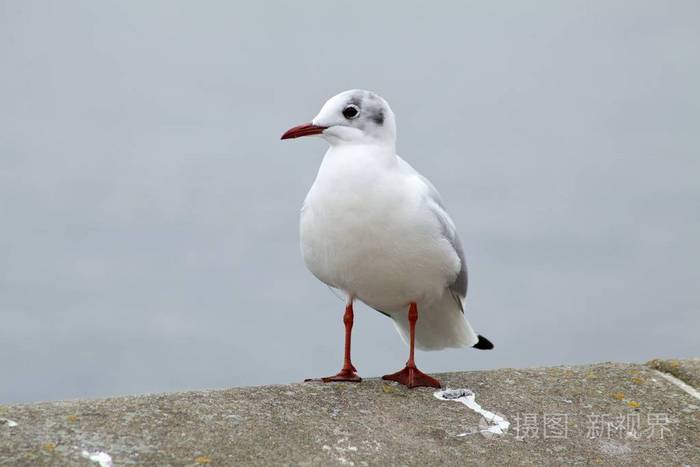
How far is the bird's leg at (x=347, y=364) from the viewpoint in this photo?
24.9 ft

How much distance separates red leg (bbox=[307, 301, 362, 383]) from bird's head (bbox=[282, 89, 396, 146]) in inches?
56.5

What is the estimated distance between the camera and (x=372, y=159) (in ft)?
24.1

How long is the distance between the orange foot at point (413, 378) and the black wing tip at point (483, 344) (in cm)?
145

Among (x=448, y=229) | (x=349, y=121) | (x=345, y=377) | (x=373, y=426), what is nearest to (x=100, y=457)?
(x=373, y=426)

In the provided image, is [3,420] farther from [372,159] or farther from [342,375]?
[372,159]

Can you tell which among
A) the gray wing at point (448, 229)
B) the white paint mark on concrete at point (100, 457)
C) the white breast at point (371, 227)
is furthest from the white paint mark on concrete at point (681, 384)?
the white paint mark on concrete at point (100, 457)

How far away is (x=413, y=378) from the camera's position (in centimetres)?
766

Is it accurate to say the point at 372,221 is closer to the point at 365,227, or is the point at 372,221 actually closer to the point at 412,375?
the point at 365,227

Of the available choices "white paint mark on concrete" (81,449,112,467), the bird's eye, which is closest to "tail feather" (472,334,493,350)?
the bird's eye

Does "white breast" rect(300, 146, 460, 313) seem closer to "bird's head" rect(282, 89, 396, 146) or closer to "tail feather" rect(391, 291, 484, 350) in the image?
"bird's head" rect(282, 89, 396, 146)

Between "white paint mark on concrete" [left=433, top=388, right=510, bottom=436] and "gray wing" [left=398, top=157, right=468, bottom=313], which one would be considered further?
"gray wing" [left=398, top=157, right=468, bottom=313]

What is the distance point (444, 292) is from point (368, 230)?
135 cm

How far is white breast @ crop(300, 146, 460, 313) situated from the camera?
7211mm

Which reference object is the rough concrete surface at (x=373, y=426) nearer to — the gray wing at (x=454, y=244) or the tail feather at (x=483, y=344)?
the gray wing at (x=454, y=244)
